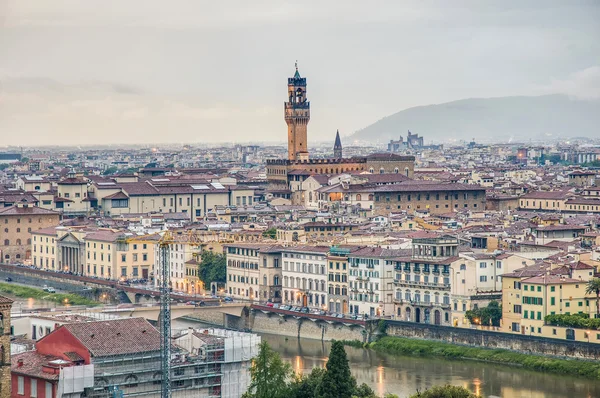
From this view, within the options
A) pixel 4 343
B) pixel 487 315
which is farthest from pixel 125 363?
pixel 487 315

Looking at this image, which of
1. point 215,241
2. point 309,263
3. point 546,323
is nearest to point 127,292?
point 215,241

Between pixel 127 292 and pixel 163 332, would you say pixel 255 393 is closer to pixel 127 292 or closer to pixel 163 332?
pixel 163 332

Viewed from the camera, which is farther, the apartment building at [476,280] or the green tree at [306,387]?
the apartment building at [476,280]

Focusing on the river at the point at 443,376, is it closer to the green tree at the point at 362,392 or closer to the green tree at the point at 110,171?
the green tree at the point at 362,392

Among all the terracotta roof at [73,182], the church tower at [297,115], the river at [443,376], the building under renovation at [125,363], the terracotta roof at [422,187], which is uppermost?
the church tower at [297,115]

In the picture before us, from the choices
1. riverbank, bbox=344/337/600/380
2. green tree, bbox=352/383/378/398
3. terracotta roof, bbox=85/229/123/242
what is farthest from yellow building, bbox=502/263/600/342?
terracotta roof, bbox=85/229/123/242

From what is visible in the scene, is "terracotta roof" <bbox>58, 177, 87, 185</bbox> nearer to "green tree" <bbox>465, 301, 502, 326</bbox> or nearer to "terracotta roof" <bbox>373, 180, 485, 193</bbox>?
"terracotta roof" <bbox>373, 180, 485, 193</bbox>

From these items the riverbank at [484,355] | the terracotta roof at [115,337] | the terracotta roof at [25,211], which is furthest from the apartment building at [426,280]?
the terracotta roof at [25,211]
